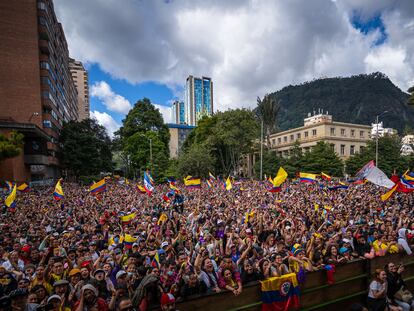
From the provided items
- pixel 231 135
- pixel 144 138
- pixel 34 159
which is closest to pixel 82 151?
pixel 34 159

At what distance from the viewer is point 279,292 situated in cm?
428

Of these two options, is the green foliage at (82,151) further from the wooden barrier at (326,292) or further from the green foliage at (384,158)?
the green foliage at (384,158)

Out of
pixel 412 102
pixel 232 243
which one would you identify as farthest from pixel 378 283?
pixel 412 102

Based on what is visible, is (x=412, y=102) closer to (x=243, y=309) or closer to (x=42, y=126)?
(x=243, y=309)

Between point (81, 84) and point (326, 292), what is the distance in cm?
14153

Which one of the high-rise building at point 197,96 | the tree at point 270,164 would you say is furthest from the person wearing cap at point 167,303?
the high-rise building at point 197,96

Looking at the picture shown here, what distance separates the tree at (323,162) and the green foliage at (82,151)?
1433 inches

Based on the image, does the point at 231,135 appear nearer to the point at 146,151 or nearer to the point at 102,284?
the point at 146,151

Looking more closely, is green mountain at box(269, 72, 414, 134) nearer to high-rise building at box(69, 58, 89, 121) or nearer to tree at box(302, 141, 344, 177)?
high-rise building at box(69, 58, 89, 121)

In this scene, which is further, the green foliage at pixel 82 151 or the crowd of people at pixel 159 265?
the green foliage at pixel 82 151

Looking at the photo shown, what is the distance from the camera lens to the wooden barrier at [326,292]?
12.9 feet

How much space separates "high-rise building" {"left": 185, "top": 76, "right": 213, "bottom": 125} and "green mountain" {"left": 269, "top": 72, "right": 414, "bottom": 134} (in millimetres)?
51015

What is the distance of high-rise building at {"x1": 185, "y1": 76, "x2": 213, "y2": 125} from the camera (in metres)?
180

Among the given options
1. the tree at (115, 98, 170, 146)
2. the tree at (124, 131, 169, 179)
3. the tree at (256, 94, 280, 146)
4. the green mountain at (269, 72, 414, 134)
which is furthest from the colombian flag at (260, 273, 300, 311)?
the green mountain at (269, 72, 414, 134)
